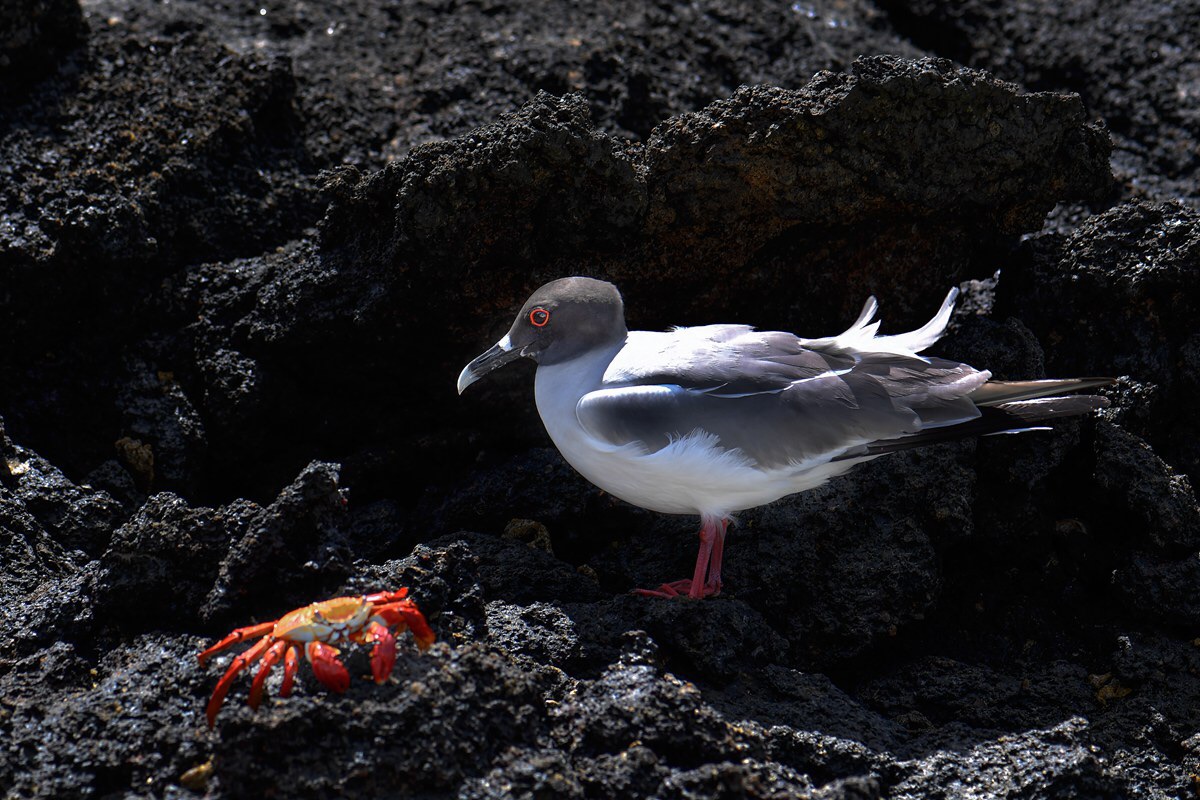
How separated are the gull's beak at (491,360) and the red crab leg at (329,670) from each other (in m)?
1.87

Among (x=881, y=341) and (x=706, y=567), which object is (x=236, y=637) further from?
(x=881, y=341)

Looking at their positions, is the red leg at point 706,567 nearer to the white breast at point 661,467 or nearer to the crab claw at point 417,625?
the white breast at point 661,467

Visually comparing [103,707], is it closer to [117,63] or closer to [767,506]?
[767,506]

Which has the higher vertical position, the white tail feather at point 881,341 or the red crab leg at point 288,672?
the white tail feather at point 881,341

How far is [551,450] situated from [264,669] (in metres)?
2.55

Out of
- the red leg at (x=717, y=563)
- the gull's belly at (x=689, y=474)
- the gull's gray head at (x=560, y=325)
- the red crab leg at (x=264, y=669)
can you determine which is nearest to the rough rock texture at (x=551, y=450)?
the red leg at (x=717, y=563)

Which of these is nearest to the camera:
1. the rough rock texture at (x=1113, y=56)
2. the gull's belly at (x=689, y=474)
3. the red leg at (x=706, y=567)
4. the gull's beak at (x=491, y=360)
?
the gull's belly at (x=689, y=474)

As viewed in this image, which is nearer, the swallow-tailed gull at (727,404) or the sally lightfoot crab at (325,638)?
the sally lightfoot crab at (325,638)

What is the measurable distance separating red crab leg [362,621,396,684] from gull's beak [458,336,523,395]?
1.73m

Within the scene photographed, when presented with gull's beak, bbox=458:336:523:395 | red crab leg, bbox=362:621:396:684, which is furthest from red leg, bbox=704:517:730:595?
red crab leg, bbox=362:621:396:684

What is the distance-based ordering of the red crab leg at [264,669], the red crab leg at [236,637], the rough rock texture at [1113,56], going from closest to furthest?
1. the red crab leg at [264,669]
2. the red crab leg at [236,637]
3. the rough rock texture at [1113,56]

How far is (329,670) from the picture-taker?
13.4 ft

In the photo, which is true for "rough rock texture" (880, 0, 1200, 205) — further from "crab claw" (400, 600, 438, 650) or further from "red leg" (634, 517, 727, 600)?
"crab claw" (400, 600, 438, 650)

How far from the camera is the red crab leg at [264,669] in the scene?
405 cm
